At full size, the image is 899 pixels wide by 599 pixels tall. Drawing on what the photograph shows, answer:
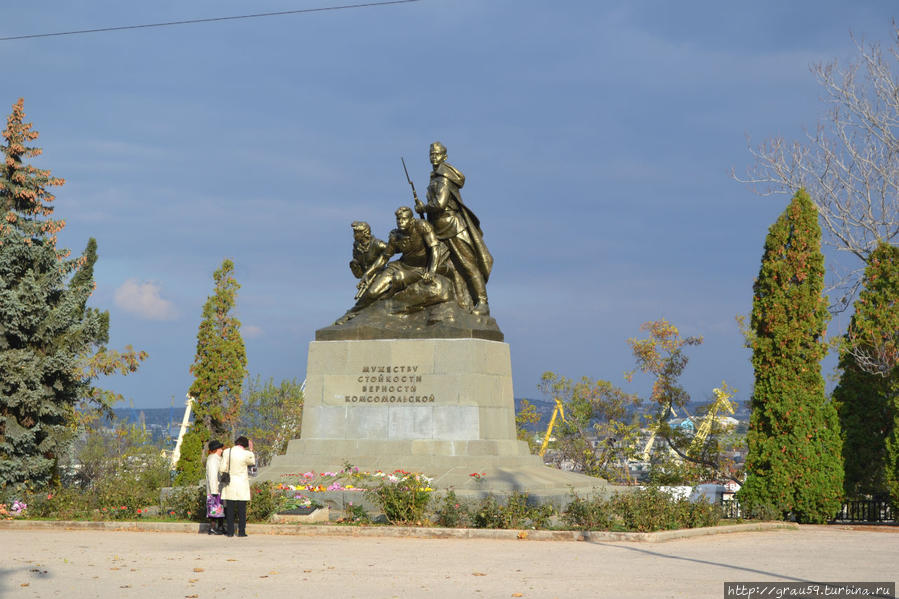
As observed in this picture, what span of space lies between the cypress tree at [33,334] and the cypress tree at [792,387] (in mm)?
15157

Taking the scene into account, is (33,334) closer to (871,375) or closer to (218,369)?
(218,369)

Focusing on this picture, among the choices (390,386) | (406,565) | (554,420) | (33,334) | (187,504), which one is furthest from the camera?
(554,420)

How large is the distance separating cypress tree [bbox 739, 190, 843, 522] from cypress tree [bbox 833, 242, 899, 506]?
1.20m

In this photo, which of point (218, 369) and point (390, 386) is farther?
point (218, 369)

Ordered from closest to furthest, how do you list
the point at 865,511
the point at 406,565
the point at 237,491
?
the point at 406,565 < the point at 237,491 < the point at 865,511

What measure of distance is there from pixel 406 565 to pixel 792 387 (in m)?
10.8

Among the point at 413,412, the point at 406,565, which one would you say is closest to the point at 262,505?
the point at 413,412

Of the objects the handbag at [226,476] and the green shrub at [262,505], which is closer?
the handbag at [226,476]

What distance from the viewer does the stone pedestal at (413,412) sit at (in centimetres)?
1969

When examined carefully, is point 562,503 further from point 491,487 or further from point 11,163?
point 11,163

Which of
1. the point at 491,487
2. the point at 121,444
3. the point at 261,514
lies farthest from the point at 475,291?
the point at 121,444

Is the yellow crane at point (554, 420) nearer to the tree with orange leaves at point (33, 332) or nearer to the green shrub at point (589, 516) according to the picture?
the tree with orange leaves at point (33, 332)

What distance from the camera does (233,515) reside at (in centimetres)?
1544

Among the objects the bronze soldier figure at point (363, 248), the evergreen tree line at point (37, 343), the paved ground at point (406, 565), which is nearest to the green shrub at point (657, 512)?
the paved ground at point (406, 565)
